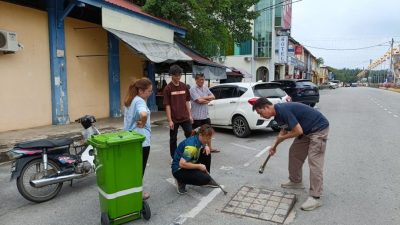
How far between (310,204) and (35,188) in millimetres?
3604

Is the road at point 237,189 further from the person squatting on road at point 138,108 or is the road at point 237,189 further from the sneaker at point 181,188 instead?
the person squatting on road at point 138,108

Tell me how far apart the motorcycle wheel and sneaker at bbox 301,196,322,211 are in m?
3.29

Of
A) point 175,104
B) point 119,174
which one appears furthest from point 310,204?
point 175,104

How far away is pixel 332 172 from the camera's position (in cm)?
645

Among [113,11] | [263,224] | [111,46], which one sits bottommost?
[263,224]

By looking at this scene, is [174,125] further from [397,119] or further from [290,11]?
[290,11]

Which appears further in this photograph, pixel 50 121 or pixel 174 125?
pixel 50 121

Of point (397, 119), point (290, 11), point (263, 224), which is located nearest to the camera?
point (263, 224)

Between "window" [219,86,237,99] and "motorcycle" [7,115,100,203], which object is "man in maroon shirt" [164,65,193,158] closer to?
"motorcycle" [7,115,100,203]

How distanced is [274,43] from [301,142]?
37793 millimetres

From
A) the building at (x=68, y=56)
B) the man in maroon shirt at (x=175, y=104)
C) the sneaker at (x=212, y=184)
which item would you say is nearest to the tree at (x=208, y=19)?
the building at (x=68, y=56)

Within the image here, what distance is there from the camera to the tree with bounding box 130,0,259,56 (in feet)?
50.8

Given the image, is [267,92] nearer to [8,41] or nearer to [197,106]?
[197,106]

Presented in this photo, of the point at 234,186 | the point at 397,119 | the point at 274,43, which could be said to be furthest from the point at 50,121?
the point at 274,43
